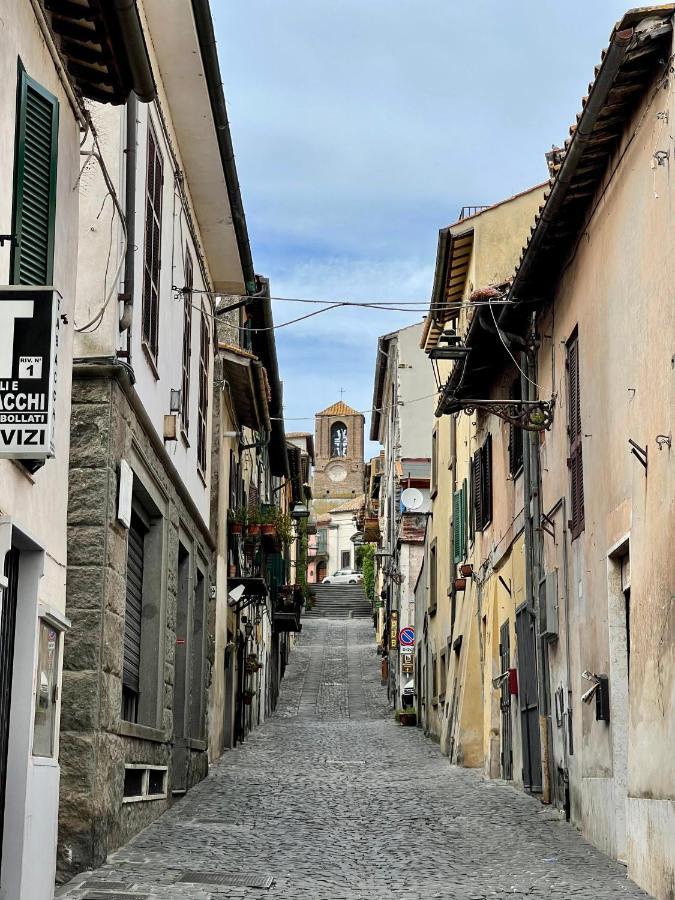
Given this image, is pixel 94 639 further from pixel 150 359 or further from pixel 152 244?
pixel 152 244

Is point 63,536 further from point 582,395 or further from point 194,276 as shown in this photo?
point 194,276

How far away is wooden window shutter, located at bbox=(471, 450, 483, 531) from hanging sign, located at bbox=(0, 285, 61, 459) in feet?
45.1

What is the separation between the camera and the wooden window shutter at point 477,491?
19.6 m

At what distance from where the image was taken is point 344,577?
8900 centimetres

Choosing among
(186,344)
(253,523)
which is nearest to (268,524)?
(253,523)

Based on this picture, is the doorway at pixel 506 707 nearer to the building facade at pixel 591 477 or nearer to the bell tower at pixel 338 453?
the building facade at pixel 591 477

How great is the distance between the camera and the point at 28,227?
23.7 feet

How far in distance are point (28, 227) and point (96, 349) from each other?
108 inches

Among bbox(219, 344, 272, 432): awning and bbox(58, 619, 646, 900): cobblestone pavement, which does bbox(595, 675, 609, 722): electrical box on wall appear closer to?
bbox(58, 619, 646, 900): cobblestone pavement

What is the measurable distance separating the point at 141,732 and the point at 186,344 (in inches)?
202

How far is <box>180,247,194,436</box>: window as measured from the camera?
14.4 m

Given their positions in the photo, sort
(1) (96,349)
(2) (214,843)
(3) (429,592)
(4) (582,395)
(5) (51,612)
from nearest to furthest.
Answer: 1. (5) (51,612)
2. (1) (96,349)
3. (2) (214,843)
4. (4) (582,395)
5. (3) (429,592)

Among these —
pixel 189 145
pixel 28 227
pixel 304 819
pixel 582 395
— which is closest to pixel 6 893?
pixel 28 227

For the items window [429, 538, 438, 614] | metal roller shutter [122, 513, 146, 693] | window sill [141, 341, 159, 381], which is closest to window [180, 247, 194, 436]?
metal roller shutter [122, 513, 146, 693]
